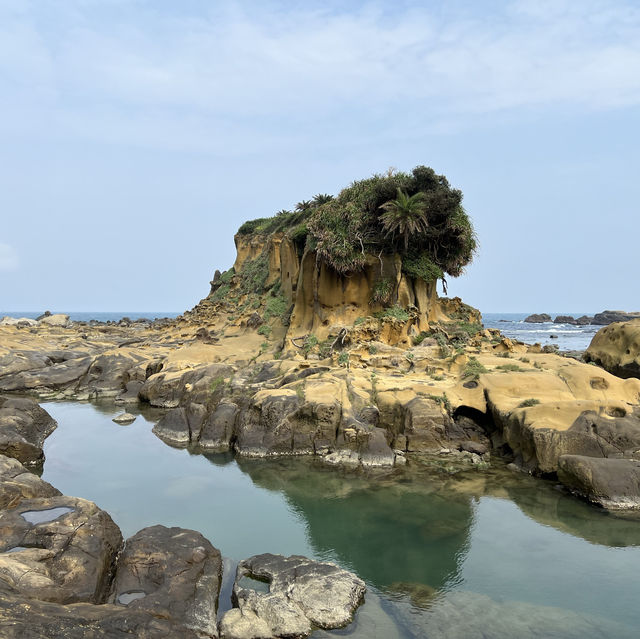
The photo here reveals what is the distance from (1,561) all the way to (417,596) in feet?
23.5

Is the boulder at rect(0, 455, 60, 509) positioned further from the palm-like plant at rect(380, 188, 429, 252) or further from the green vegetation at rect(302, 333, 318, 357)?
the palm-like plant at rect(380, 188, 429, 252)

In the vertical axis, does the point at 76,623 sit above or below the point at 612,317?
below

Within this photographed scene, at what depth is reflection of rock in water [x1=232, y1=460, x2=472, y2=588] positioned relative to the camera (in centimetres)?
1062

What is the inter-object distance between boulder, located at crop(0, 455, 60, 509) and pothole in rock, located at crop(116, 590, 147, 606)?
3593 mm

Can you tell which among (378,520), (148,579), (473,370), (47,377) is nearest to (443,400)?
(473,370)

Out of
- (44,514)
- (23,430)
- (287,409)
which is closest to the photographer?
(44,514)

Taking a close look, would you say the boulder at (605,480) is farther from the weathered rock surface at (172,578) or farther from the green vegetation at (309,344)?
the green vegetation at (309,344)

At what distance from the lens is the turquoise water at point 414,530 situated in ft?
29.2

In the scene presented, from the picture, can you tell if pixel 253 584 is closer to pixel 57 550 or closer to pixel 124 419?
pixel 57 550

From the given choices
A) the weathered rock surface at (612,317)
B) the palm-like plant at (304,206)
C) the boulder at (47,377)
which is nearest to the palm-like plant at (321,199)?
the palm-like plant at (304,206)

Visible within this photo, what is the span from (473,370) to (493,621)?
12.1 metres

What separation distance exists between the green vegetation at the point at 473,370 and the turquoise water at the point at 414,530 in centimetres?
402

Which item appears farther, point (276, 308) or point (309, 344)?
point (276, 308)

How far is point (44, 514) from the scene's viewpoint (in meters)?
9.36
